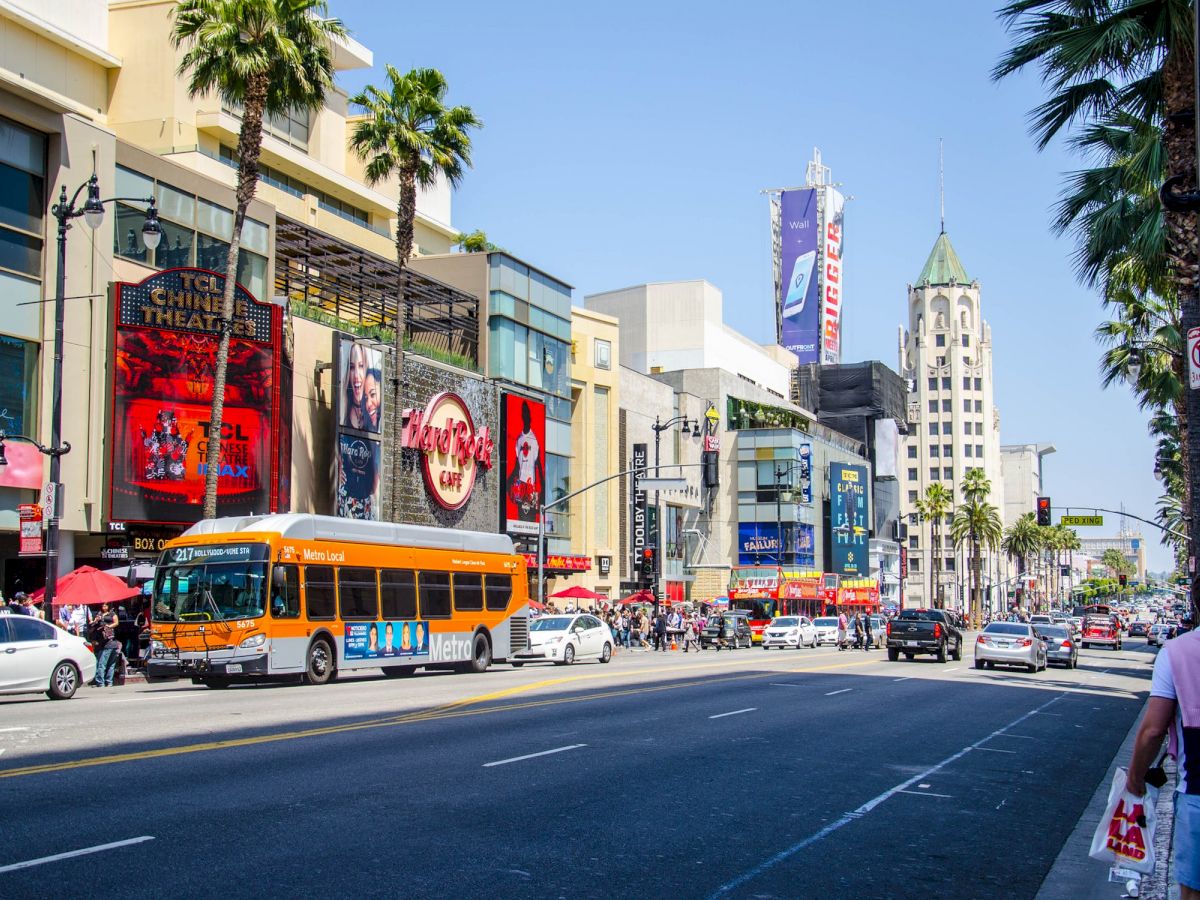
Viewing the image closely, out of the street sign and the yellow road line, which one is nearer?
the yellow road line

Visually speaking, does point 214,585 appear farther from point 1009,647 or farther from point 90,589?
point 1009,647

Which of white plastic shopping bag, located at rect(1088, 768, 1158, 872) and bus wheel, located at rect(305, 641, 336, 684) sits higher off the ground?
white plastic shopping bag, located at rect(1088, 768, 1158, 872)

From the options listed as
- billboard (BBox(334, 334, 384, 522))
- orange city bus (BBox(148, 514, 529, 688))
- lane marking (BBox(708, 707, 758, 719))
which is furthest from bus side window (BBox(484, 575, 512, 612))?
lane marking (BBox(708, 707, 758, 719))

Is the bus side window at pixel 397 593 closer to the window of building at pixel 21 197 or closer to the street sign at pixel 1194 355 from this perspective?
the window of building at pixel 21 197

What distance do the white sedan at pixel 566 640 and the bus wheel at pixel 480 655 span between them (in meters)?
4.42

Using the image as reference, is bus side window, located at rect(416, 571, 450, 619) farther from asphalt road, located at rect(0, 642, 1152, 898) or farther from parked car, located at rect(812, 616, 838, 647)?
parked car, located at rect(812, 616, 838, 647)

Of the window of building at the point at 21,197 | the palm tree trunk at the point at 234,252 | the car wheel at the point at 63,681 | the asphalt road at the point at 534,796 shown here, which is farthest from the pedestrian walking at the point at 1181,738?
the window of building at the point at 21,197

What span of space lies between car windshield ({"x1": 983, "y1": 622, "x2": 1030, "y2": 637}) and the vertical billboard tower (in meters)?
88.8

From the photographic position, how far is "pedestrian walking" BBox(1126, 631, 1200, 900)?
555 cm

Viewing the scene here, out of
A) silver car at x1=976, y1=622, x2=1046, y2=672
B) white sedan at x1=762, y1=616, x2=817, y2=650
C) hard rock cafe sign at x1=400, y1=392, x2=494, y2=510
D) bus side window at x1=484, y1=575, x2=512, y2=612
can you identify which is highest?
hard rock cafe sign at x1=400, y1=392, x2=494, y2=510

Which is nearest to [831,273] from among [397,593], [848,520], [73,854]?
[848,520]

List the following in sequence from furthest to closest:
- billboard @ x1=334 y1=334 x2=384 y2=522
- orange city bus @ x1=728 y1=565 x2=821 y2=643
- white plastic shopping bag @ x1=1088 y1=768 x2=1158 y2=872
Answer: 1. orange city bus @ x1=728 y1=565 x2=821 y2=643
2. billboard @ x1=334 y1=334 x2=384 y2=522
3. white plastic shopping bag @ x1=1088 y1=768 x2=1158 y2=872

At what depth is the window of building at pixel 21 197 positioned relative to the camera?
3166cm

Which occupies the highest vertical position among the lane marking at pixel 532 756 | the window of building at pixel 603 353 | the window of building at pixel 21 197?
the window of building at pixel 603 353
